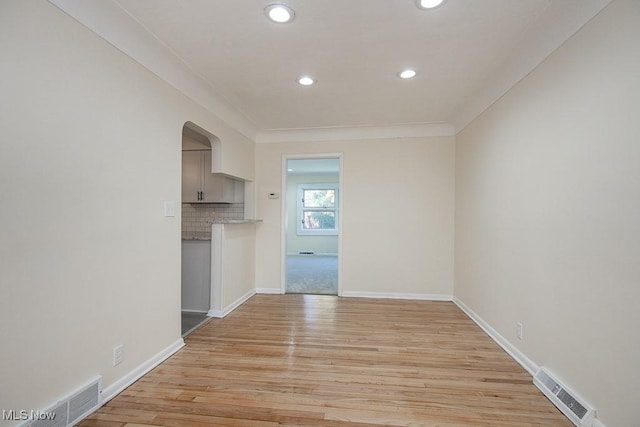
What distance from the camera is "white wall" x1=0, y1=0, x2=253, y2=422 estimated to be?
133 cm

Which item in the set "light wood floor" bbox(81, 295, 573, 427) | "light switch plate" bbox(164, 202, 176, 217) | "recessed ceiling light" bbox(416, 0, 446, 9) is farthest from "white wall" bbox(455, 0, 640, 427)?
"light switch plate" bbox(164, 202, 176, 217)

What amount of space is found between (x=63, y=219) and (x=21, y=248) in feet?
0.77

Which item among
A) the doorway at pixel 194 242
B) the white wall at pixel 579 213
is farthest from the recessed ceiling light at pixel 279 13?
the white wall at pixel 579 213

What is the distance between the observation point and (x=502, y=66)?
2.44 m

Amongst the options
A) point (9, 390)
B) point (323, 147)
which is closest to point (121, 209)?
point (9, 390)

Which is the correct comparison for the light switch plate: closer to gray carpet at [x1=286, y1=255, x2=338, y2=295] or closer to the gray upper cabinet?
the gray upper cabinet

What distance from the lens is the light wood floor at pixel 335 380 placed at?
5.58 feet

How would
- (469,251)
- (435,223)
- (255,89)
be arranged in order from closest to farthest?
(255,89)
(469,251)
(435,223)

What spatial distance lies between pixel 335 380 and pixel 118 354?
4.98 ft

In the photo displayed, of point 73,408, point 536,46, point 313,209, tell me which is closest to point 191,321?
→ point 73,408

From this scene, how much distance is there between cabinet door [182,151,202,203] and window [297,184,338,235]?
5064 mm

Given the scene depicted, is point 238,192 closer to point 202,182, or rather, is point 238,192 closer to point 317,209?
point 202,182

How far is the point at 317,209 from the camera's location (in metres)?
9.06

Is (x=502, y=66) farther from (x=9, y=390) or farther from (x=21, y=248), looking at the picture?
(x=9, y=390)
